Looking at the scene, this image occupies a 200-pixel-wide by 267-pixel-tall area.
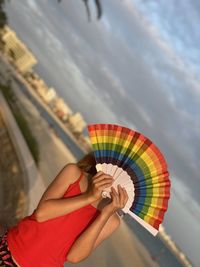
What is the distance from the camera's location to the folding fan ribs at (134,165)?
316 centimetres

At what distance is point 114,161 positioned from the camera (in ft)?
10.5

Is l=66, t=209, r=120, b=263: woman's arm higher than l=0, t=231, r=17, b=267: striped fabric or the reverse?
higher

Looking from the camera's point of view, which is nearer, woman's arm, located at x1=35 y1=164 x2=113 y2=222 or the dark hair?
woman's arm, located at x1=35 y1=164 x2=113 y2=222

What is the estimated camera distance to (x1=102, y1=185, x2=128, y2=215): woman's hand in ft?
10.3

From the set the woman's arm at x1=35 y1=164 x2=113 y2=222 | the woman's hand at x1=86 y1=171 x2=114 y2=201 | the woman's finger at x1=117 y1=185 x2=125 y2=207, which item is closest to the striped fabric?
the woman's arm at x1=35 y1=164 x2=113 y2=222

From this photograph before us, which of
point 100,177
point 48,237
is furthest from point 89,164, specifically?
point 48,237

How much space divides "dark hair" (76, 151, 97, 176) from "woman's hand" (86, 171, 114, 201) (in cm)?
20

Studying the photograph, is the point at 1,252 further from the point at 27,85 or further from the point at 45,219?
the point at 27,85

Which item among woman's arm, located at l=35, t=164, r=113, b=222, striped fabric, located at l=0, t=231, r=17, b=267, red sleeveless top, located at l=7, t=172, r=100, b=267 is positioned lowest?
→ striped fabric, located at l=0, t=231, r=17, b=267

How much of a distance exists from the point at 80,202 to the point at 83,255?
311mm

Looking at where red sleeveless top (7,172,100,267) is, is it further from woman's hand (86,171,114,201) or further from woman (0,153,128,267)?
woman's hand (86,171,114,201)

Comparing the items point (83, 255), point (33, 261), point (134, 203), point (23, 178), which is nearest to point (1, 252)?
point (33, 261)

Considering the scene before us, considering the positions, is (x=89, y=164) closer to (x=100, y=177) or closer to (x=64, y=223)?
(x=100, y=177)

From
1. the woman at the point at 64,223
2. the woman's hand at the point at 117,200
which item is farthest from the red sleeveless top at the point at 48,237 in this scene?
the woman's hand at the point at 117,200
